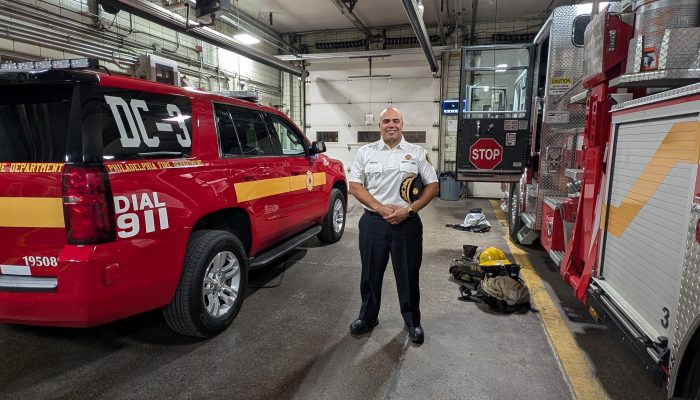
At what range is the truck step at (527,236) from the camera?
17.1ft

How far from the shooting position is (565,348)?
274 cm

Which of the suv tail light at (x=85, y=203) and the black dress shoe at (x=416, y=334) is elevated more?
the suv tail light at (x=85, y=203)

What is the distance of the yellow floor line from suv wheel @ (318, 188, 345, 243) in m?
2.54

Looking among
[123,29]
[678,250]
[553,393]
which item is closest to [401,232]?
[553,393]

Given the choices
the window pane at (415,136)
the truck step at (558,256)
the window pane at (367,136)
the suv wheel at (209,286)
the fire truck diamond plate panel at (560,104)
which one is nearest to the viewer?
the suv wheel at (209,286)

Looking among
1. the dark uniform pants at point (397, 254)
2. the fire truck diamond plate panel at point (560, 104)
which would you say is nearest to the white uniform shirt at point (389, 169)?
the dark uniform pants at point (397, 254)

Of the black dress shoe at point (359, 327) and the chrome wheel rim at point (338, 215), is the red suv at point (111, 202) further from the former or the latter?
the chrome wheel rim at point (338, 215)

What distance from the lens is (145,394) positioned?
2254 millimetres

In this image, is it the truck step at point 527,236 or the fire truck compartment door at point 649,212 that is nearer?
the fire truck compartment door at point 649,212

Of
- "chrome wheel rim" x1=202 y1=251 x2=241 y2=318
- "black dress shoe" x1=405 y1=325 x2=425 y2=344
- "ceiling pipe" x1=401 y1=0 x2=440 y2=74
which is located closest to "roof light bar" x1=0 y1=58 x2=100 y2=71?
"chrome wheel rim" x1=202 y1=251 x2=241 y2=318

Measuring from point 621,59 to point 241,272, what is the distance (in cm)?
308

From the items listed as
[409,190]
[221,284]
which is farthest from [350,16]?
[221,284]

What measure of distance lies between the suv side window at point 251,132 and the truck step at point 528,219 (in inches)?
126

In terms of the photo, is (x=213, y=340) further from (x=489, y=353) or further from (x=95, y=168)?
(x=489, y=353)
